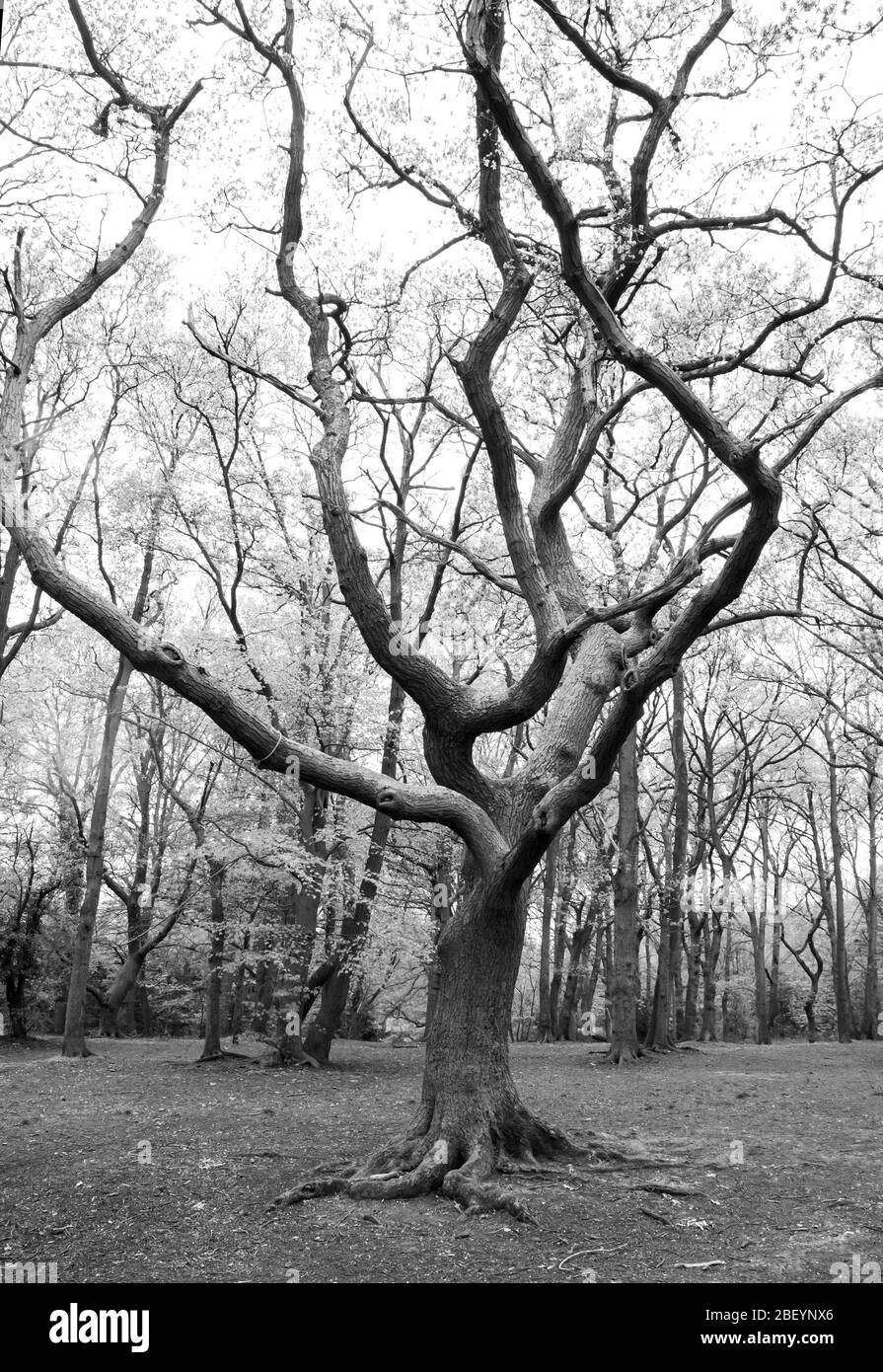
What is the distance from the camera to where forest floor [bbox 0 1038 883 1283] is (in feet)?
15.7

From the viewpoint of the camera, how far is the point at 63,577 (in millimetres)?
6000

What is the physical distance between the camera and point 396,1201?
19.4ft

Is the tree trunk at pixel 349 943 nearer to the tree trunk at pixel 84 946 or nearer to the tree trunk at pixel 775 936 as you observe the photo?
the tree trunk at pixel 84 946

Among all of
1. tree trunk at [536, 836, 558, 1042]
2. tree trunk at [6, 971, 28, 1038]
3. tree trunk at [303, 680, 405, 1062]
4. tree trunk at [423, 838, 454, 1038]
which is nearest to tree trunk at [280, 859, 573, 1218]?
tree trunk at [423, 838, 454, 1038]

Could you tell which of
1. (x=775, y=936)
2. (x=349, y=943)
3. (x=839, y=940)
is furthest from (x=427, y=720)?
(x=775, y=936)

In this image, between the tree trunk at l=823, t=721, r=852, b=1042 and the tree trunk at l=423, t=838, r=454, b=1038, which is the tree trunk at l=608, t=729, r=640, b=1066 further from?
the tree trunk at l=823, t=721, r=852, b=1042

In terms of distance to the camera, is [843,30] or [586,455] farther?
Answer: [586,455]

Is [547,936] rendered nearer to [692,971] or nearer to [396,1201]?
[692,971]

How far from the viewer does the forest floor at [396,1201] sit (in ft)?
15.7

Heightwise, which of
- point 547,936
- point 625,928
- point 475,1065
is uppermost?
point 625,928

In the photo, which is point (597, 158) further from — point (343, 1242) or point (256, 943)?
point (256, 943)
